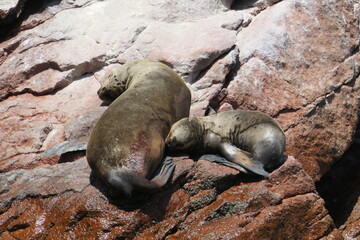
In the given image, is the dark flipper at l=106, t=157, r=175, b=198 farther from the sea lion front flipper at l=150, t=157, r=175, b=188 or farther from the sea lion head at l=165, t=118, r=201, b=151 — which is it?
the sea lion head at l=165, t=118, r=201, b=151

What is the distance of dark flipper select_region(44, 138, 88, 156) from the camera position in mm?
5871

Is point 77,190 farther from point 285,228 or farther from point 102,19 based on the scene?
point 102,19

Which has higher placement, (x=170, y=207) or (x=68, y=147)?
(x=68, y=147)

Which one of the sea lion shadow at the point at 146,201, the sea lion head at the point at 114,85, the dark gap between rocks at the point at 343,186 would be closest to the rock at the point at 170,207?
the sea lion shadow at the point at 146,201

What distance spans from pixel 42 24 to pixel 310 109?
4.63 metres

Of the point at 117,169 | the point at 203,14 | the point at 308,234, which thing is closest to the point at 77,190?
the point at 117,169

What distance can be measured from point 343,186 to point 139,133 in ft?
12.8

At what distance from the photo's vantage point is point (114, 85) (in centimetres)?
698

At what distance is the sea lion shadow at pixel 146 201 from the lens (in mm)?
4816

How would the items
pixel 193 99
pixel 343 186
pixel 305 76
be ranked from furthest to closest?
pixel 343 186
pixel 305 76
pixel 193 99

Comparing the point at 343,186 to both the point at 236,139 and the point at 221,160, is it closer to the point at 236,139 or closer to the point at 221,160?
the point at 236,139

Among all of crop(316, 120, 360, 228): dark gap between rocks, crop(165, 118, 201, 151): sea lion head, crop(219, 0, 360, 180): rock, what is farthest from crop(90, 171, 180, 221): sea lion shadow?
crop(316, 120, 360, 228): dark gap between rocks

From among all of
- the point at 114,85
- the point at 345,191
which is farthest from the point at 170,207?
the point at 345,191

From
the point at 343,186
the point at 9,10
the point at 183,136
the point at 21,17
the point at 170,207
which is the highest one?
the point at 9,10
